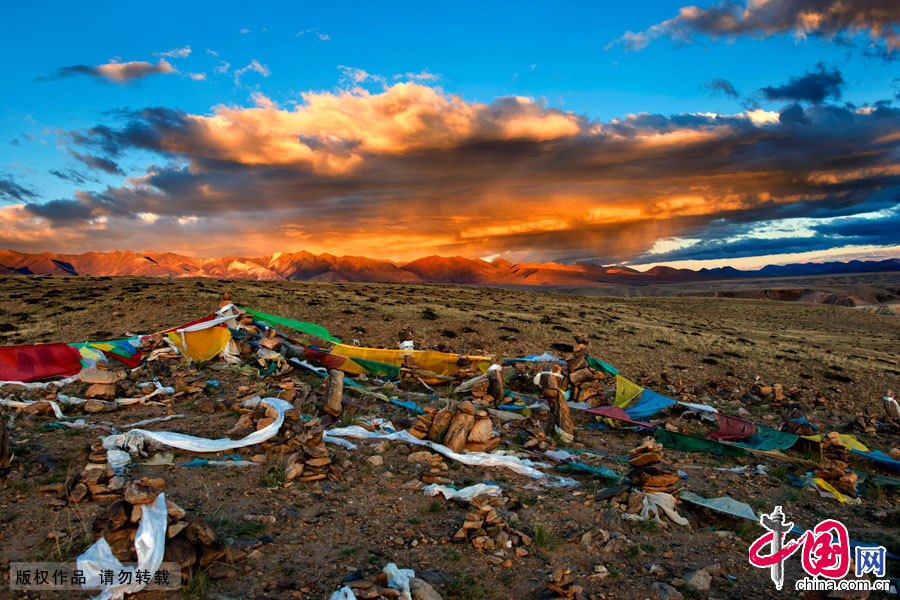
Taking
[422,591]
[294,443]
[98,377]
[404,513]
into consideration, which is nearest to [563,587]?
[422,591]

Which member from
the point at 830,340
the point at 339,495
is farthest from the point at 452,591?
the point at 830,340

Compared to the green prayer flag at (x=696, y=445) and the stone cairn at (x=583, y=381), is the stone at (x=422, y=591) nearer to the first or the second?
the green prayer flag at (x=696, y=445)

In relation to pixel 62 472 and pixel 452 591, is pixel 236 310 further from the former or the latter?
pixel 452 591

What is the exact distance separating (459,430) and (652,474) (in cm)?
298

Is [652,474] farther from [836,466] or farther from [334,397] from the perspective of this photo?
[334,397]

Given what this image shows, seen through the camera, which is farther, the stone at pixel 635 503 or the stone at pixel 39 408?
the stone at pixel 39 408

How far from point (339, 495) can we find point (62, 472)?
349 centimetres

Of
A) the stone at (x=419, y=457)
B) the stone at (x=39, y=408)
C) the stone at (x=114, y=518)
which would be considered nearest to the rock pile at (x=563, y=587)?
the stone at (x=419, y=457)

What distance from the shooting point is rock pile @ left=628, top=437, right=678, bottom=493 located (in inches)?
246

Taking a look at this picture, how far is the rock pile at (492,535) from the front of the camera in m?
4.77

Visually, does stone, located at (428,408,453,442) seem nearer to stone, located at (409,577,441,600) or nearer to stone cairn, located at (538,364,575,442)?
stone cairn, located at (538,364,575,442)
